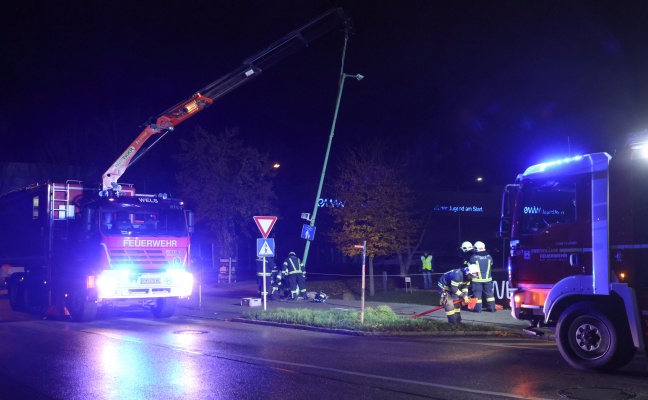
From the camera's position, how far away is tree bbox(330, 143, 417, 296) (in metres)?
27.1

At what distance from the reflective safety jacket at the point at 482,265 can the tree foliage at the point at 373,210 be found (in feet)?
33.8

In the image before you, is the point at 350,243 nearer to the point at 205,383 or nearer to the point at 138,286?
the point at 138,286

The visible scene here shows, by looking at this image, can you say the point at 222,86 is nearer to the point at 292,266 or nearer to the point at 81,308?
the point at 292,266

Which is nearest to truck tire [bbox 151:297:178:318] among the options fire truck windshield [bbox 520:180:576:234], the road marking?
the road marking

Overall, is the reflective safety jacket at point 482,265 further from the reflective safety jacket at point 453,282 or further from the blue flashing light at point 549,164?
the blue flashing light at point 549,164

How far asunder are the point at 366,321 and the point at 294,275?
7.57 metres

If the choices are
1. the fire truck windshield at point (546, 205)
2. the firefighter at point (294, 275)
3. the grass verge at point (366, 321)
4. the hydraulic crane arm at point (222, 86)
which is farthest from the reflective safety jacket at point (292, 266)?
the fire truck windshield at point (546, 205)

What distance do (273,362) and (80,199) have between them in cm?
943

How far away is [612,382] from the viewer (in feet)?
27.5

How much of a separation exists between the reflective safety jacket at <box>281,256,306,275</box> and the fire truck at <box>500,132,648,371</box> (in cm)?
1167

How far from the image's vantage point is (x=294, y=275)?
21.8 meters

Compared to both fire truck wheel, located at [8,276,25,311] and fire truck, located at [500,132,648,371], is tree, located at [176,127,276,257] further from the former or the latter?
fire truck, located at [500,132,648,371]

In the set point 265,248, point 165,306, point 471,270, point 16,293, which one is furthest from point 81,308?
point 471,270

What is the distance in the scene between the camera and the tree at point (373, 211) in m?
27.1
